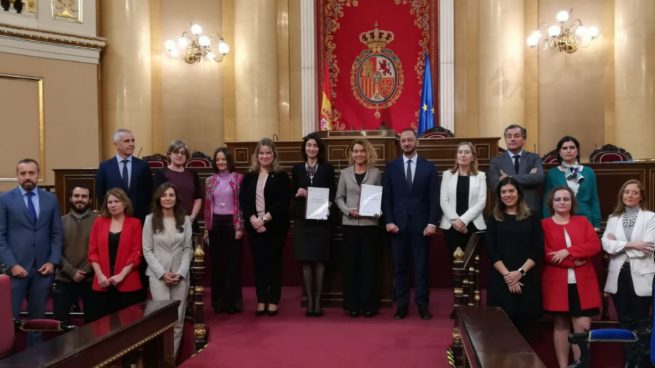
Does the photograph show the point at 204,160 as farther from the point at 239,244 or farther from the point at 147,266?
the point at 147,266

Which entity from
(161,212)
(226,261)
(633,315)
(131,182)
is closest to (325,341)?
(226,261)

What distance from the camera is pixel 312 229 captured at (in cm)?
584

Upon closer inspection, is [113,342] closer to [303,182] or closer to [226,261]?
[226,261]

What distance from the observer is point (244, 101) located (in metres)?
11.9

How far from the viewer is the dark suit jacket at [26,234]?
5145 millimetres

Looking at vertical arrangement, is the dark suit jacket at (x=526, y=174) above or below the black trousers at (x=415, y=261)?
above

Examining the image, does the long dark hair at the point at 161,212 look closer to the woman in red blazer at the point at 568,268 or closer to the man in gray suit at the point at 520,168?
the man in gray suit at the point at 520,168

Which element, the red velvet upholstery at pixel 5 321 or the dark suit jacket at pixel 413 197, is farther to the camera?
the dark suit jacket at pixel 413 197

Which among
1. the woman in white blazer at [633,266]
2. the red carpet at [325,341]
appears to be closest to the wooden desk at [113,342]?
the red carpet at [325,341]

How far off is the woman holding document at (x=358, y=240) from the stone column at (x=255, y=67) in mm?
6078

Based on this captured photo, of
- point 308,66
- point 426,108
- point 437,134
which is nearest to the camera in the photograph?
point 437,134

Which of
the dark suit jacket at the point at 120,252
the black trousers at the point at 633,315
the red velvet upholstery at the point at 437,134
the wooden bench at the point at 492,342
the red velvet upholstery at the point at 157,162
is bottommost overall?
the black trousers at the point at 633,315

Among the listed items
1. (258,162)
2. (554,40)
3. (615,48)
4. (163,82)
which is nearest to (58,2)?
(163,82)

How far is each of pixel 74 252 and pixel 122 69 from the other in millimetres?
6484
